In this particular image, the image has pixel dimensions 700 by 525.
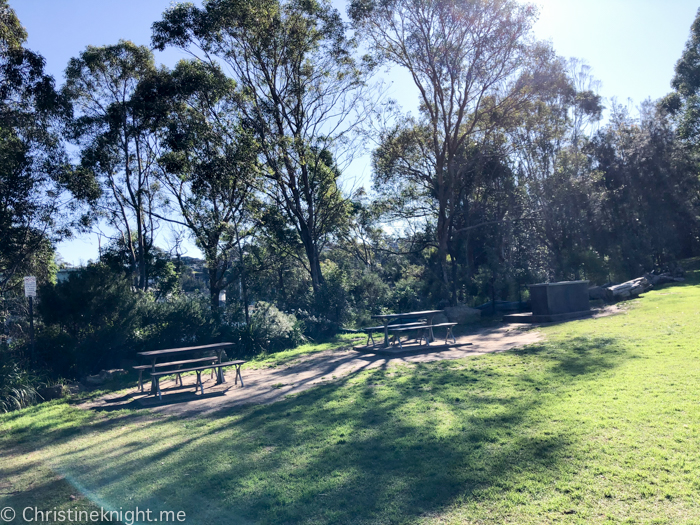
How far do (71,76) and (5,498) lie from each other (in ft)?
71.2

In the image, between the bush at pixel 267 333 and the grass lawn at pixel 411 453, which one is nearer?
the grass lawn at pixel 411 453

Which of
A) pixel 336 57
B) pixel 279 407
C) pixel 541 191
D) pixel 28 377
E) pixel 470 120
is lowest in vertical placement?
pixel 279 407

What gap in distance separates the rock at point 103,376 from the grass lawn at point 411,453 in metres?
2.75

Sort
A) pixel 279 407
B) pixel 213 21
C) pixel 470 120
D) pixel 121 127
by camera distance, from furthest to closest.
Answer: pixel 470 120 < pixel 121 127 < pixel 213 21 < pixel 279 407

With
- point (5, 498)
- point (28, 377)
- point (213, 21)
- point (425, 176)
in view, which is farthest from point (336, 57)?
point (5, 498)

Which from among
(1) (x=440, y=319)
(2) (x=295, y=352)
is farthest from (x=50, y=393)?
(1) (x=440, y=319)

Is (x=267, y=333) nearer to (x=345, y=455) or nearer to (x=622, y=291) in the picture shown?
(x=345, y=455)

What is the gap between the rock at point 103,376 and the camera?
1073 centimetres

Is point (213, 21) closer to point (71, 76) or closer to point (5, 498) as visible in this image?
point (71, 76)

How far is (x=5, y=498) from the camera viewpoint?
4191 millimetres

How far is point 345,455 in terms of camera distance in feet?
15.3

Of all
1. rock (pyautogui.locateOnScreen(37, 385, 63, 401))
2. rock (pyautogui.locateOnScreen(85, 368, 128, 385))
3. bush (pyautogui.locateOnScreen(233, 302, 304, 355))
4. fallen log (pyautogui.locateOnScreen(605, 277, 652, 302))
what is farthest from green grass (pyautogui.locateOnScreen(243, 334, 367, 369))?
fallen log (pyautogui.locateOnScreen(605, 277, 652, 302))

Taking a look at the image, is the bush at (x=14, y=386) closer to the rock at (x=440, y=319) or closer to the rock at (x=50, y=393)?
the rock at (x=50, y=393)

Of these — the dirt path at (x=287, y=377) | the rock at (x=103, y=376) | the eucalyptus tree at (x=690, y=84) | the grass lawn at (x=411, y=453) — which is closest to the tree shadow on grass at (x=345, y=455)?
the grass lawn at (x=411, y=453)
